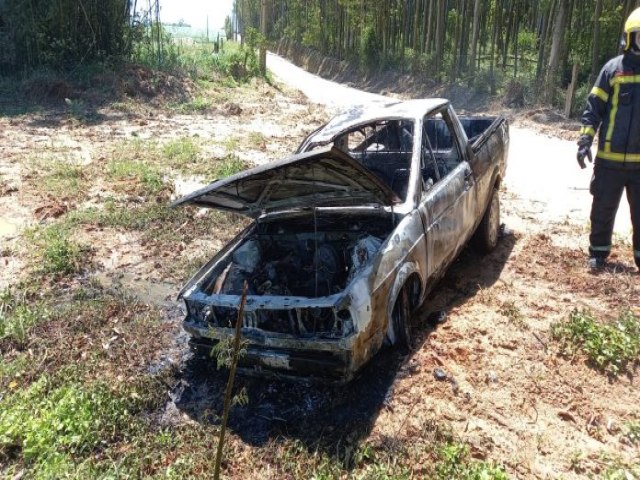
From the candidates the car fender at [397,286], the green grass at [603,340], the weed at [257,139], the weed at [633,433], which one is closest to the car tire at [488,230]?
the green grass at [603,340]

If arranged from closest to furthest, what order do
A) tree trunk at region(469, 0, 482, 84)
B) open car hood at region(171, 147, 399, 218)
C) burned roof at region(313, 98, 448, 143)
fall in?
open car hood at region(171, 147, 399, 218) < burned roof at region(313, 98, 448, 143) < tree trunk at region(469, 0, 482, 84)

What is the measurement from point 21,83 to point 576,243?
15586 mm

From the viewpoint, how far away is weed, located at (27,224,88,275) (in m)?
5.90

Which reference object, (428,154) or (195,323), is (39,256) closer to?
(195,323)

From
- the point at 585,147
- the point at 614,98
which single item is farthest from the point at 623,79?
the point at 585,147

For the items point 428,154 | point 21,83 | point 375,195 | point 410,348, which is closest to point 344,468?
point 410,348

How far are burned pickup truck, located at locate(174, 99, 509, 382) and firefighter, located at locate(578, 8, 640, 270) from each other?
1.08 meters

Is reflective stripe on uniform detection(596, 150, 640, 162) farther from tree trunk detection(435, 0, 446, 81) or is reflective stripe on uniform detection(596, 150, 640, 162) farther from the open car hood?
tree trunk detection(435, 0, 446, 81)

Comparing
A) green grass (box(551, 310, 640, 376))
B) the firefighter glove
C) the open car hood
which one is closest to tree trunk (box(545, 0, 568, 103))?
the firefighter glove

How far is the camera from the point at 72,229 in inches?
275

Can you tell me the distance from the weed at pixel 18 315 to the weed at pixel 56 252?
1.72 feet

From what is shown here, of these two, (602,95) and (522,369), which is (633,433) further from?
(602,95)

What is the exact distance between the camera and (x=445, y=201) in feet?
15.4

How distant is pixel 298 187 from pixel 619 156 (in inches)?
128
